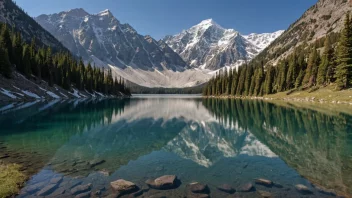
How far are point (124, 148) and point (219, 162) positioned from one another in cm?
843

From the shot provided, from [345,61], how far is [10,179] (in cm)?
8243

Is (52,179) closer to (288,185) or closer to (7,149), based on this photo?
(7,149)

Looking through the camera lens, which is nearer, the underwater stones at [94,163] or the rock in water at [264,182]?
the rock in water at [264,182]

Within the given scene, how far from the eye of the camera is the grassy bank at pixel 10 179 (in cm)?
1008

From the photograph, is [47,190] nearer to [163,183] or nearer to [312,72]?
[163,183]

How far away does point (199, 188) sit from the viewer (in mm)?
11156

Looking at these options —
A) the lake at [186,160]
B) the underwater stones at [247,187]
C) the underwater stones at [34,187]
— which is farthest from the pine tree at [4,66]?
the underwater stones at [247,187]

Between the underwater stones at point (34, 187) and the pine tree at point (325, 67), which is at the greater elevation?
the pine tree at point (325, 67)

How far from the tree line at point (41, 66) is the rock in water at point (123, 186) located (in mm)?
82041

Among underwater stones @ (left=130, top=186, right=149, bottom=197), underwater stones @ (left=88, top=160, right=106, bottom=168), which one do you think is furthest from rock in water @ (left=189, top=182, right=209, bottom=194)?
underwater stones @ (left=88, top=160, right=106, bottom=168)

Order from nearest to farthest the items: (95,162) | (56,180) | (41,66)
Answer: (56,180) < (95,162) < (41,66)

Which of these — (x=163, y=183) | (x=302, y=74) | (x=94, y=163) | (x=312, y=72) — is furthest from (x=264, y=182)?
(x=302, y=74)

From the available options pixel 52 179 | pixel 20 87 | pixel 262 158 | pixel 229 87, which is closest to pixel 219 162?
pixel 262 158

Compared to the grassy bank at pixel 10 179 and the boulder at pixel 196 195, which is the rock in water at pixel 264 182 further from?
the grassy bank at pixel 10 179
